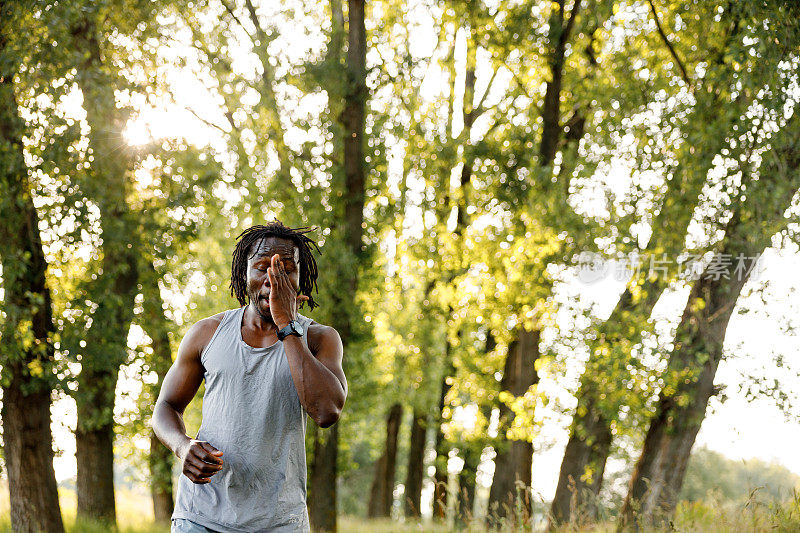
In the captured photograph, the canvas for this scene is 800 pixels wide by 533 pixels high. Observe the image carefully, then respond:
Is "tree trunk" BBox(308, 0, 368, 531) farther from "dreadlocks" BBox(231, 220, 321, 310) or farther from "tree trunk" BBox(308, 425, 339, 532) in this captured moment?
"dreadlocks" BBox(231, 220, 321, 310)

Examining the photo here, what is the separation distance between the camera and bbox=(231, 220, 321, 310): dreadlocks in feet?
13.5

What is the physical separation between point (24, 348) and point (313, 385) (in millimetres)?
6959

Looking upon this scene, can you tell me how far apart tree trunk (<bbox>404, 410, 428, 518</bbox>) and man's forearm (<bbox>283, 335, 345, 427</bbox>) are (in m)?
17.7

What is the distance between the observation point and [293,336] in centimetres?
363

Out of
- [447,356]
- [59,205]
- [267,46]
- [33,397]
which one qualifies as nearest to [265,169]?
[267,46]

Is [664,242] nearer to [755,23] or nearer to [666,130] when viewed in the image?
[666,130]

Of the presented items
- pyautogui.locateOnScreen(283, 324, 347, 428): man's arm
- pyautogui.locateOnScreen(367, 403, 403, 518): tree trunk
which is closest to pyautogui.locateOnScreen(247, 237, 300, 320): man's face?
pyautogui.locateOnScreen(283, 324, 347, 428): man's arm

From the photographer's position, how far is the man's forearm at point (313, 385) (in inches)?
140

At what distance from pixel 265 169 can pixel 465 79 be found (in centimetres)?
747

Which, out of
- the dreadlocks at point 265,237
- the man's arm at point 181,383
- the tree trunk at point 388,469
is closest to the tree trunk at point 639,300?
the dreadlocks at point 265,237

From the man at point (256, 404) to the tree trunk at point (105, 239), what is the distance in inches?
258

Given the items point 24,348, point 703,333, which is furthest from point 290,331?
point 703,333

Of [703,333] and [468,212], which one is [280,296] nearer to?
[703,333]

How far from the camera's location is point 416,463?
843 inches
